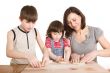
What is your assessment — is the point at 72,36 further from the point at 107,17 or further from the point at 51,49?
the point at 107,17

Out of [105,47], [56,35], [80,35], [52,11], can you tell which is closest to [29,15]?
[56,35]

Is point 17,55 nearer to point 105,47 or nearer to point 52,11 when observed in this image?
point 105,47

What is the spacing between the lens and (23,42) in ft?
7.76

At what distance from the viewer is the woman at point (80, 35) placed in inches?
92.7

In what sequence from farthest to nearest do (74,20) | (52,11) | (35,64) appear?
(52,11)
(74,20)
(35,64)

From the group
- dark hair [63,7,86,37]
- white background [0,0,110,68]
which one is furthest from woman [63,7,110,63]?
white background [0,0,110,68]

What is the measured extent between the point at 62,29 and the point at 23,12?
429 millimetres

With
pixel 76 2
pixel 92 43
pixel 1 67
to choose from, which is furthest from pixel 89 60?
pixel 76 2

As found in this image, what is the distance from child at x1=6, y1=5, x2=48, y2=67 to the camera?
2139 millimetres

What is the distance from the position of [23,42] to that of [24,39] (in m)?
0.03

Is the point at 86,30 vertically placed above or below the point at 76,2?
below

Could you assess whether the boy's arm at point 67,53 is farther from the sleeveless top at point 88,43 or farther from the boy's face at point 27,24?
the boy's face at point 27,24

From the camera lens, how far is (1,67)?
1.96 m

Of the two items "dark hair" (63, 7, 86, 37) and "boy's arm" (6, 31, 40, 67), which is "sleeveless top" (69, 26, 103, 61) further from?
"boy's arm" (6, 31, 40, 67)
